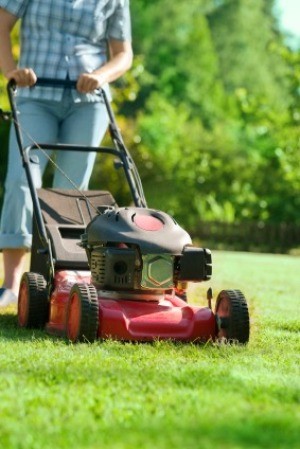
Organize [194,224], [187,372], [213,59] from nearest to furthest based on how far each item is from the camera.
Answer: [187,372] < [194,224] < [213,59]

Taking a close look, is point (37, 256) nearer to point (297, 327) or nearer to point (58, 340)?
point (58, 340)

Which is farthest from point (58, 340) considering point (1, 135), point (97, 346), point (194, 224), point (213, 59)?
point (213, 59)

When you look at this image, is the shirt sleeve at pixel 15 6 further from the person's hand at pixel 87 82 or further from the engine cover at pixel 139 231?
the engine cover at pixel 139 231

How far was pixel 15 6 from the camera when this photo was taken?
16.7ft

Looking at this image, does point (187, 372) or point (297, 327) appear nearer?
point (187, 372)

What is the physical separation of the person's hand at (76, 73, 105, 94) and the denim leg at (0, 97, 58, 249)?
287 mm

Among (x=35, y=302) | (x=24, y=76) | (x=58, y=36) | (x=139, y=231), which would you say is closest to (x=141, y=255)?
(x=139, y=231)

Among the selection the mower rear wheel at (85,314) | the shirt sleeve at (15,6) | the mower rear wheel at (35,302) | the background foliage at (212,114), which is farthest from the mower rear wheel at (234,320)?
the background foliage at (212,114)

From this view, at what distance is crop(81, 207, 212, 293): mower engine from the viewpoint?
4.05 metres

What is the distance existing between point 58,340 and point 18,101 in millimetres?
1525

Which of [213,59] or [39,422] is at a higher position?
Answer: [213,59]

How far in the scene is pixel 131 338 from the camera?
161 inches

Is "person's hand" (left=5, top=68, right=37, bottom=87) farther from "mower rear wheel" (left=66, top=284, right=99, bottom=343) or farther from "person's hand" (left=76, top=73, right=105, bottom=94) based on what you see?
"mower rear wheel" (left=66, top=284, right=99, bottom=343)

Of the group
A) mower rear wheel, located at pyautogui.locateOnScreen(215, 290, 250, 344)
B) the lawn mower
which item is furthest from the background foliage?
mower rear wheel, located at pyautogui.locateOnScreen(215, 290, 250, 344)
